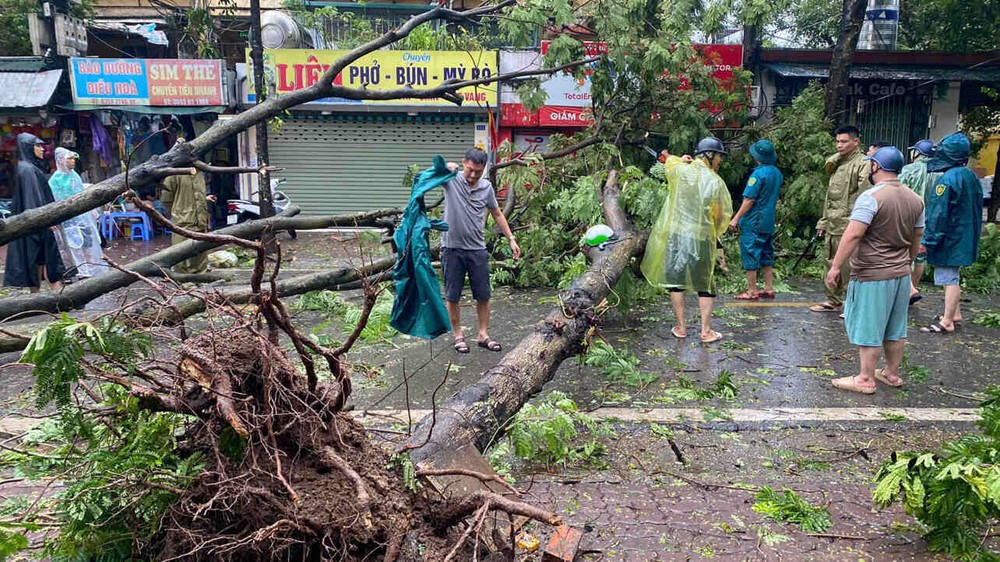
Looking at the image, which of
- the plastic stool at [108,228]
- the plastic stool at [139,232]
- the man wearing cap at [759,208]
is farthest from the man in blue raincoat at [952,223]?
the plastic stool at [108,228]

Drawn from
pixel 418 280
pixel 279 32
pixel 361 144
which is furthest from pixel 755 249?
pixel 279 32

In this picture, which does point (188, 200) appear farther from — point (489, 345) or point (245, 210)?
point (489, 345)

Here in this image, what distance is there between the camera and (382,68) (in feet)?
49.1

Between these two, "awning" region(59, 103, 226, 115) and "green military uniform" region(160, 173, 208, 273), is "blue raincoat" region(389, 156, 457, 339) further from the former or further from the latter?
"awning" region(59, 103, 226, 115)

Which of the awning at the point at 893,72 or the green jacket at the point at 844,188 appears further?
the awning at the point at 893,72

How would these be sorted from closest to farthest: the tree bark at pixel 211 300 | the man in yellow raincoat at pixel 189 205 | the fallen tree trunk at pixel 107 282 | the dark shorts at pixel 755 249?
the tree bark at pixel 211 300
the fallen tree trunk at pixel 107 282
the dark shorts at pixel 755 249
the man in yellow raincoat at pixel 189 205

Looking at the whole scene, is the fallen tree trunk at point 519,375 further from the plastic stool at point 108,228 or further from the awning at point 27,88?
the awning at point 27,88

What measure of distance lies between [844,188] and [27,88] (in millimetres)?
14169

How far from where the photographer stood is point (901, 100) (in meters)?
15.8

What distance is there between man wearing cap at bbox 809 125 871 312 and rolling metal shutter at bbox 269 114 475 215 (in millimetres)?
9371

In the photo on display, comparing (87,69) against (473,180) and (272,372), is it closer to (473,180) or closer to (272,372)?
(473,180)

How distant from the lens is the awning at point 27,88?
45.2 feet

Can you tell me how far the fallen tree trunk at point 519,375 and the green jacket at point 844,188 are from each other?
94.1 inches

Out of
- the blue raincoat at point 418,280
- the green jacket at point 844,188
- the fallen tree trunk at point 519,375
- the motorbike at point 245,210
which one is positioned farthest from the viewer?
the motorbike at point 245,210
